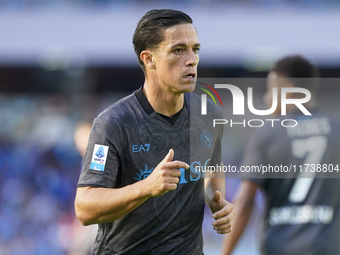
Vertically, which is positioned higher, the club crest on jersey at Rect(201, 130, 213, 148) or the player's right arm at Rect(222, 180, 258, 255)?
the club crest on jersey at Rect(201, 130, 213, 148)

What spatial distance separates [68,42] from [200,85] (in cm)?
872

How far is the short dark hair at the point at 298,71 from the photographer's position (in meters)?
3.12

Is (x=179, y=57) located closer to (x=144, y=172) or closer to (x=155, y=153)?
(x=155, y=153)

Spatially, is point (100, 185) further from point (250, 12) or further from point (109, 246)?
point (250, 12)

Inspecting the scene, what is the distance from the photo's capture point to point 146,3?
1119 cm

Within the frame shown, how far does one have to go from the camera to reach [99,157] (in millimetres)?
2312

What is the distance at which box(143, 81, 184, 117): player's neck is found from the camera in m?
2.63

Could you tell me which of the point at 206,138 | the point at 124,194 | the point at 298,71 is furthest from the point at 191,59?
the point at 298,71

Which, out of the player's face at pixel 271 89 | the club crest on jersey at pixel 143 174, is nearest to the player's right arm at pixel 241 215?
the player's face at pixel 271 89

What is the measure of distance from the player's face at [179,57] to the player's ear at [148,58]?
0.07 metres

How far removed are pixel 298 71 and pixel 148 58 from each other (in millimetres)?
1166

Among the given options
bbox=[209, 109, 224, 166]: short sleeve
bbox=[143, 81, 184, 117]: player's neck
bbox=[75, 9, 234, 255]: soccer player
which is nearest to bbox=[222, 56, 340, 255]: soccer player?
bbox=[209, 109, 224, 166]: short sleeve

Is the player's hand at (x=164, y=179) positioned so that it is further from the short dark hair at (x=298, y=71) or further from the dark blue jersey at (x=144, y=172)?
the short dark hair at (x=298, y=71)

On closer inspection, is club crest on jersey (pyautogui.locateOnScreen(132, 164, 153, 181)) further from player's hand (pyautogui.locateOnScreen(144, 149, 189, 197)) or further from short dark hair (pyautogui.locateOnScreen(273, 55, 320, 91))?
short dark hair (pyautogui.locateOnScreen(273, 55, 320, 91))
